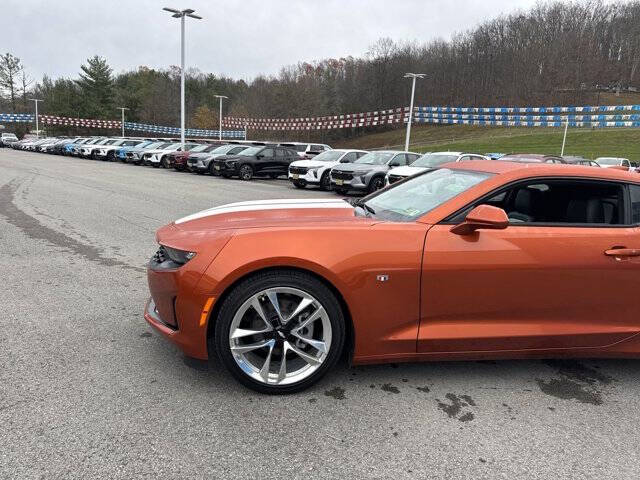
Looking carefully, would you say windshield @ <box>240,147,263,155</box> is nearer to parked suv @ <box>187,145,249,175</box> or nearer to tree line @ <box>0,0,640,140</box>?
parked suv @ <box>187,145,249,175</box>

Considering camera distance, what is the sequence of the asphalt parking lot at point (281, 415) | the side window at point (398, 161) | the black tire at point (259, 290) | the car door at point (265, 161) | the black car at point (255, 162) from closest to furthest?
the asphalt parking lot at point (281, 415), the black tire at point (259, 290), the side window at point (398, 161), the black car at point (255, 162), the car door at point (265, 161)

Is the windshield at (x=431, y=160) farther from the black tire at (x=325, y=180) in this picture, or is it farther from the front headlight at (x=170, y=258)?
the front headlight at (x=170, y=258)

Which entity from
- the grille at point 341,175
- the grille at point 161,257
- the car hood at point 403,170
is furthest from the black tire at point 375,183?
the grille at point 161,257

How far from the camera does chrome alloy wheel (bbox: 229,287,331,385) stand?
115 inches

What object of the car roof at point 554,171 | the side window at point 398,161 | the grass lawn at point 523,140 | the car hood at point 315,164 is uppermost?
the grass lawn at point 523,140

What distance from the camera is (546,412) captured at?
294 cm

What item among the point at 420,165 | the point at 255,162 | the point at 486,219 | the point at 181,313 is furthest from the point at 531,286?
the point at 255,162

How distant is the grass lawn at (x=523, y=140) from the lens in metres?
46.3

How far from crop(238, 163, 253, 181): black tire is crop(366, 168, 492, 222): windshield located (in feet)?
58.2

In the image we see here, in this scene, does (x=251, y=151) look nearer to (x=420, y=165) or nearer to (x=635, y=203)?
(x=420, y=165)

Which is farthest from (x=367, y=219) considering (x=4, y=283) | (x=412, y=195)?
(x=4, y=283)

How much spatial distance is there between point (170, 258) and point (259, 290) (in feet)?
2.18

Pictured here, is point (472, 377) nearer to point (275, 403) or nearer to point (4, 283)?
point (275, 403)

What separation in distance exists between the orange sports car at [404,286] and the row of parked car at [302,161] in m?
5.74
